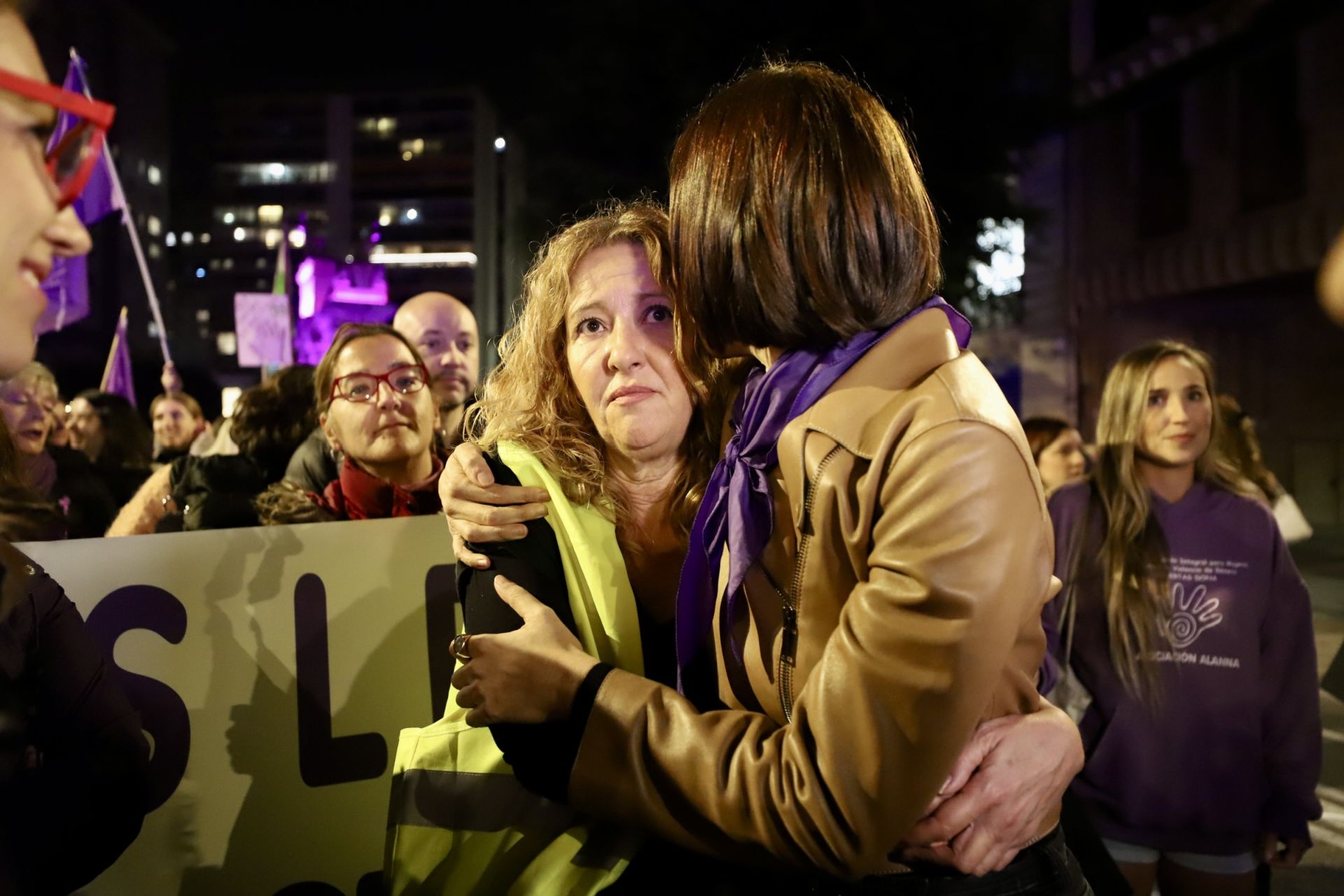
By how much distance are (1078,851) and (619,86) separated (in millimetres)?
12331

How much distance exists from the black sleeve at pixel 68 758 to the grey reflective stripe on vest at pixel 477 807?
0.44m

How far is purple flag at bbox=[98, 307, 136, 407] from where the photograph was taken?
28.5ft

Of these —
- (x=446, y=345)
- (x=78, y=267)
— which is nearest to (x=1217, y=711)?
(x=446, y=345)

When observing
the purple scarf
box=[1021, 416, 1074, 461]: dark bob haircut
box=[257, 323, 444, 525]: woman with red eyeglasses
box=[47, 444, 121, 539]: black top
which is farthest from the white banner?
box=[1021, 416, 1074, 461]: dark bob haircut

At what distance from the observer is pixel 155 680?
2.32m

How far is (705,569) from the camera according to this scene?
4.79 ft

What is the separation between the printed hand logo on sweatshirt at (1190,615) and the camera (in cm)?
303

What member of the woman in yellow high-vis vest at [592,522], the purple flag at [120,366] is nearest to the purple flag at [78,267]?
the purple flag at [120,366]

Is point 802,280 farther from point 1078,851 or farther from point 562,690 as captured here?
point 1078,851

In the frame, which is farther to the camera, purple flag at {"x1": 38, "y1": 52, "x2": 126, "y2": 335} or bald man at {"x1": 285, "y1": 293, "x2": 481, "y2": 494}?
purple flag at {"x1": 38, "y1": 52, "x2": 126, "y2": 335}

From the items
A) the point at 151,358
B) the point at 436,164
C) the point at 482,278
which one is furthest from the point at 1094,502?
the point at 436,164

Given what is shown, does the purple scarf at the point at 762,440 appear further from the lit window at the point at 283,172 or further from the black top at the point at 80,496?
the lit window at the point at 283,172

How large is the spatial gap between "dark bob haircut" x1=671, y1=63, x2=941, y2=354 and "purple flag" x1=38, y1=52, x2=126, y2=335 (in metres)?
5.19

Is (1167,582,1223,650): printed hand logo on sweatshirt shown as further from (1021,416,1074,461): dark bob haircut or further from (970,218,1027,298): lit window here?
(970,218,1027,298): lit window
